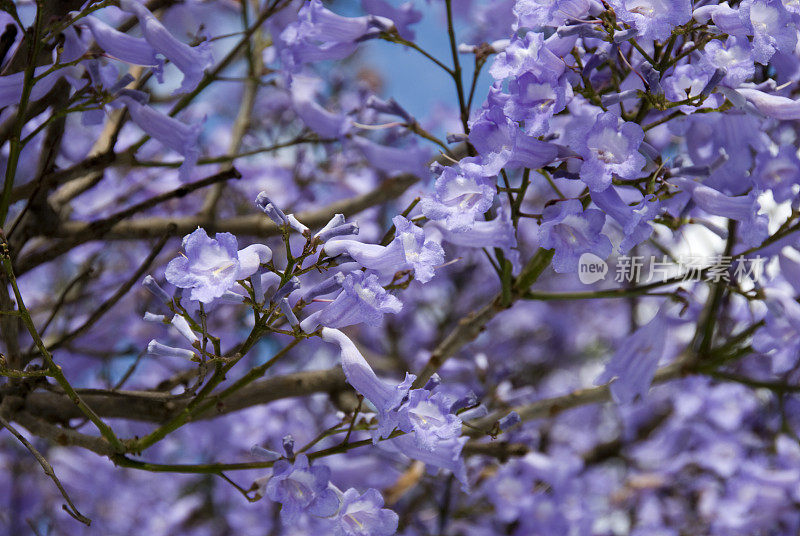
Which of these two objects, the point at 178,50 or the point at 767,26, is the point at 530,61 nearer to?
the point at 767,26

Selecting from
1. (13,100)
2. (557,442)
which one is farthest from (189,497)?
(13,100)

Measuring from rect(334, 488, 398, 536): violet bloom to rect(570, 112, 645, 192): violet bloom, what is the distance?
0.78 meters

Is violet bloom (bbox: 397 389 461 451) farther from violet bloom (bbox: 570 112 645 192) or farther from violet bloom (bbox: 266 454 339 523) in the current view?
violet bloom (bbox: 570 112 645 192)

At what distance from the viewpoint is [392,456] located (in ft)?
9.93

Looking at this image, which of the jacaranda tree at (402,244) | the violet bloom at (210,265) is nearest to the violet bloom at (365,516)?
the jacaranda tree at (402,244)

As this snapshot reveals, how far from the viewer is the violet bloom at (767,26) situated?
4.94 feet

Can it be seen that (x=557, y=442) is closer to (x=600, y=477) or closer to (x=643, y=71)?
(x=600, y=477)

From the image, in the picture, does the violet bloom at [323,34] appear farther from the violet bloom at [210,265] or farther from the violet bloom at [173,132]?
the violet bloom at [210,265]

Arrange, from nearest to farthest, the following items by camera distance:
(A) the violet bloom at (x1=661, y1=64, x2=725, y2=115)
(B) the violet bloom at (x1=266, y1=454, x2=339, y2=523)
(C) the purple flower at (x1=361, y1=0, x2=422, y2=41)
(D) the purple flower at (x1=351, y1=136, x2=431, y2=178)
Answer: (B) the violet bloom at (x1=266, y1=454, x2=339, y2=523)
(A) the violet bloom at (x1=661, y1=64, x2=725, y2=115)
(C) the purple flower at (x1=361, y1=0, x2=422, y2=41)
(D) the purple flower at (x1=351, y1=136, x2=431, y2=178)

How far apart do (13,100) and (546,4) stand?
1.23 m

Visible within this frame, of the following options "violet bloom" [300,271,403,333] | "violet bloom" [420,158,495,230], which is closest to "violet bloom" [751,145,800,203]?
"violet bloom" [420,158,495,230]

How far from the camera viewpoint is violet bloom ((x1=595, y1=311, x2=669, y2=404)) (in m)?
2.21

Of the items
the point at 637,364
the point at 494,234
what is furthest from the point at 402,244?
the point at 637,364

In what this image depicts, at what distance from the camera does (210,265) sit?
1.39 meters
